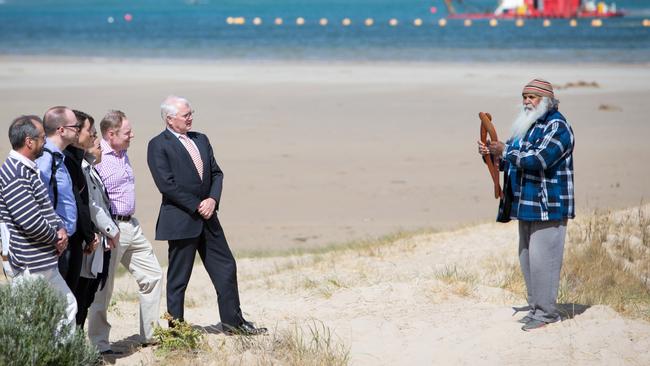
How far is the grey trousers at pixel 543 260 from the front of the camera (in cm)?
622

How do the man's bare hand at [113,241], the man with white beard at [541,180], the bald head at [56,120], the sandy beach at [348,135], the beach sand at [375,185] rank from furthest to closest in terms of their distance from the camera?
the sandy beach at [348,135], the beach sand at [375,185], the man with white beard at [541,180], the man's bare hand at [113,241], the bald head at [56,120]

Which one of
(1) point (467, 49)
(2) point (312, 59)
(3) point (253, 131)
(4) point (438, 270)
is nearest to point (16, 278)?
(4) point (438, 270)

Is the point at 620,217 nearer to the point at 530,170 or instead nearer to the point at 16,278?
the point at 530,170

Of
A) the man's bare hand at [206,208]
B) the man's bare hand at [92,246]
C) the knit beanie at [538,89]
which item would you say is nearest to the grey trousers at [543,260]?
the knit beanie at [538,89]

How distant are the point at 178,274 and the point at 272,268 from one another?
3736mm

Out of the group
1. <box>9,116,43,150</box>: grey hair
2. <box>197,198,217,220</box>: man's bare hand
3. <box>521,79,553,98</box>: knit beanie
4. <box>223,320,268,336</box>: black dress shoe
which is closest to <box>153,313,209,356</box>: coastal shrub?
<box>223,320,268,336</box>: black dress shoe

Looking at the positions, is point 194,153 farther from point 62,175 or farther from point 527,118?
point 527,118

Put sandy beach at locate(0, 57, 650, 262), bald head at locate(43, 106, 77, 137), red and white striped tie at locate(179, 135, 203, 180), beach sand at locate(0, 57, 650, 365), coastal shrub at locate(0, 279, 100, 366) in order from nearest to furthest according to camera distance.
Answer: coastal shrub at locate(0, 279, 100, 366) → bald head at locate(43, 106, 77, 137) → red and white striped tie at locate(179, 135, 203, 180) → beach sand at locate(0, 57, 650, 365) → sandy beach at locate(0, 57, 650, 262)

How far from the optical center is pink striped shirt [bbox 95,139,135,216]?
20.5ft

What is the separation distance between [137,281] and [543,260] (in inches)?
106

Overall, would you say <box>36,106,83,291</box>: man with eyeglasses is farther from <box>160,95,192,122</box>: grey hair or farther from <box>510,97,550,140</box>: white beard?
<box>510,97,550,140</box>: white beard

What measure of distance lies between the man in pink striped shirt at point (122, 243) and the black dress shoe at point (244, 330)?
51cm

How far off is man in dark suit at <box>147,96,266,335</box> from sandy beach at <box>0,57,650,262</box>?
5269 mm

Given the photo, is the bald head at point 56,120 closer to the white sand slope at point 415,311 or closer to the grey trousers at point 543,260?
the white sand slope at point 415,311
